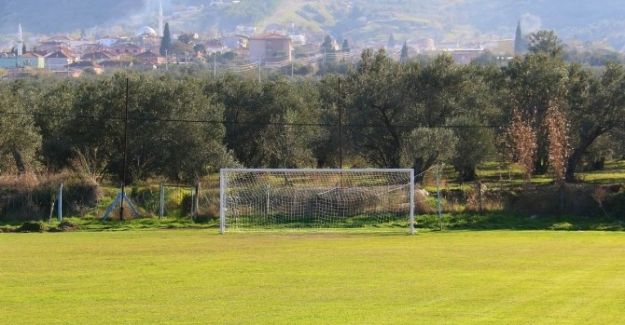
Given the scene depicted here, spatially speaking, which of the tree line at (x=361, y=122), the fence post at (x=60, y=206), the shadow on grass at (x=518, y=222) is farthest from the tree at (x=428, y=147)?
the fence post at (x=60, y=206)

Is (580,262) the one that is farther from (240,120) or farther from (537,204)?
(240,120)

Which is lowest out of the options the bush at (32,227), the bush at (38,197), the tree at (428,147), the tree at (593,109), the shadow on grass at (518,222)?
the bush at (32,227)

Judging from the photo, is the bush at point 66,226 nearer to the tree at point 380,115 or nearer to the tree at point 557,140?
the tree at point 380,115

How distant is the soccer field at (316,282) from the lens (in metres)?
15.0

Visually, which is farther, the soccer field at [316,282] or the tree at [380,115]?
the tree at [380,115]

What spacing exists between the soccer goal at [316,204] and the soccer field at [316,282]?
8.26m

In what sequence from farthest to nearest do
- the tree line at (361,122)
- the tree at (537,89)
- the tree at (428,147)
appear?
1. the tree at (537,89)
2. the tree line at (361,122)
3. the tree at (428,147)

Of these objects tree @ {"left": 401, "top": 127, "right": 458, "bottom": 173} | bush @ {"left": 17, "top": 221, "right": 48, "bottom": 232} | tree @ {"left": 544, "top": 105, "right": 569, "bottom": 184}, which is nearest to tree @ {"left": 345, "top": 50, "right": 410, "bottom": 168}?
tree @ {"left": 401, "top": 127, "right": 458, "bottom": 173}

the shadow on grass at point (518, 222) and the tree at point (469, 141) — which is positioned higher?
the tree at point (469, 141)

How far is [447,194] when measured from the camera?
44.4m

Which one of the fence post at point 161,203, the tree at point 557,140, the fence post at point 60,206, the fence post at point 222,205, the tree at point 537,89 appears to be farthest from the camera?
the tree at point 537,89

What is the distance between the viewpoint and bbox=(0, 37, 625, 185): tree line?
180 ft

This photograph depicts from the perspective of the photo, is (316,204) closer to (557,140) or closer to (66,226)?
(66,226)

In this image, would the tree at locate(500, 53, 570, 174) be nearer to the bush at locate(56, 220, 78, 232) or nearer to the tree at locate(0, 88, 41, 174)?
the bush at locate(56, 220, 78, 232)
